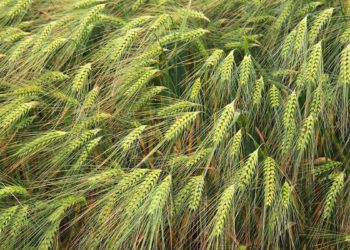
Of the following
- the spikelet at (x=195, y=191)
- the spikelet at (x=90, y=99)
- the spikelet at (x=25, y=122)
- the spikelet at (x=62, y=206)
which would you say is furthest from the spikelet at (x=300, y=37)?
the spikelet at (x=25, y=122)

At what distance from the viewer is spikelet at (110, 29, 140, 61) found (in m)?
2.37

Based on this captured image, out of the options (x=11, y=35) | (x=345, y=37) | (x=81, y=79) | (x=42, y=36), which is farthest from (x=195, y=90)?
(x=11, y=35)

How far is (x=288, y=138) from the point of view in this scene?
2135mm

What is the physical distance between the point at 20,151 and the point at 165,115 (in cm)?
49

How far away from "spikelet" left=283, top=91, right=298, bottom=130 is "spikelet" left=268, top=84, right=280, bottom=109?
70mm

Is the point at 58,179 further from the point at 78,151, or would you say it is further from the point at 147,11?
the point at 147,11

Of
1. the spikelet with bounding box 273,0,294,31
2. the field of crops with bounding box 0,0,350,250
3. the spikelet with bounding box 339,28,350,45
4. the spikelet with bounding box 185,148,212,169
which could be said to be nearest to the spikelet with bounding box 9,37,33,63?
the field of crops with bounding box 0,0,350,250

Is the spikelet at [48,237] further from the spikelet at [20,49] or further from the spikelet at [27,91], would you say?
the spikelet at [20,49]

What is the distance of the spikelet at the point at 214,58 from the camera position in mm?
2353

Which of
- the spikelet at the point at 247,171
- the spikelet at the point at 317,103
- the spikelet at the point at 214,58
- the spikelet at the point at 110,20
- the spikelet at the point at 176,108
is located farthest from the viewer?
the spikelet at the point at 110,20

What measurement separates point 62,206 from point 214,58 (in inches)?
28.6

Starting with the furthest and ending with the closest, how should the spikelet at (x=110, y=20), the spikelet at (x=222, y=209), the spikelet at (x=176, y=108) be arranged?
the spikelet at (x=110, y=20) → the spikelet at (x=176, y=108) → the spikelet at (x=222, y=209)

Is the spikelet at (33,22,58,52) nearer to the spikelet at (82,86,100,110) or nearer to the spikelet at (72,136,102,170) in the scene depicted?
the spikelet at (82,86,100,110)

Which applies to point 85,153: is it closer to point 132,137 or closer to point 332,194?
point 132,137
